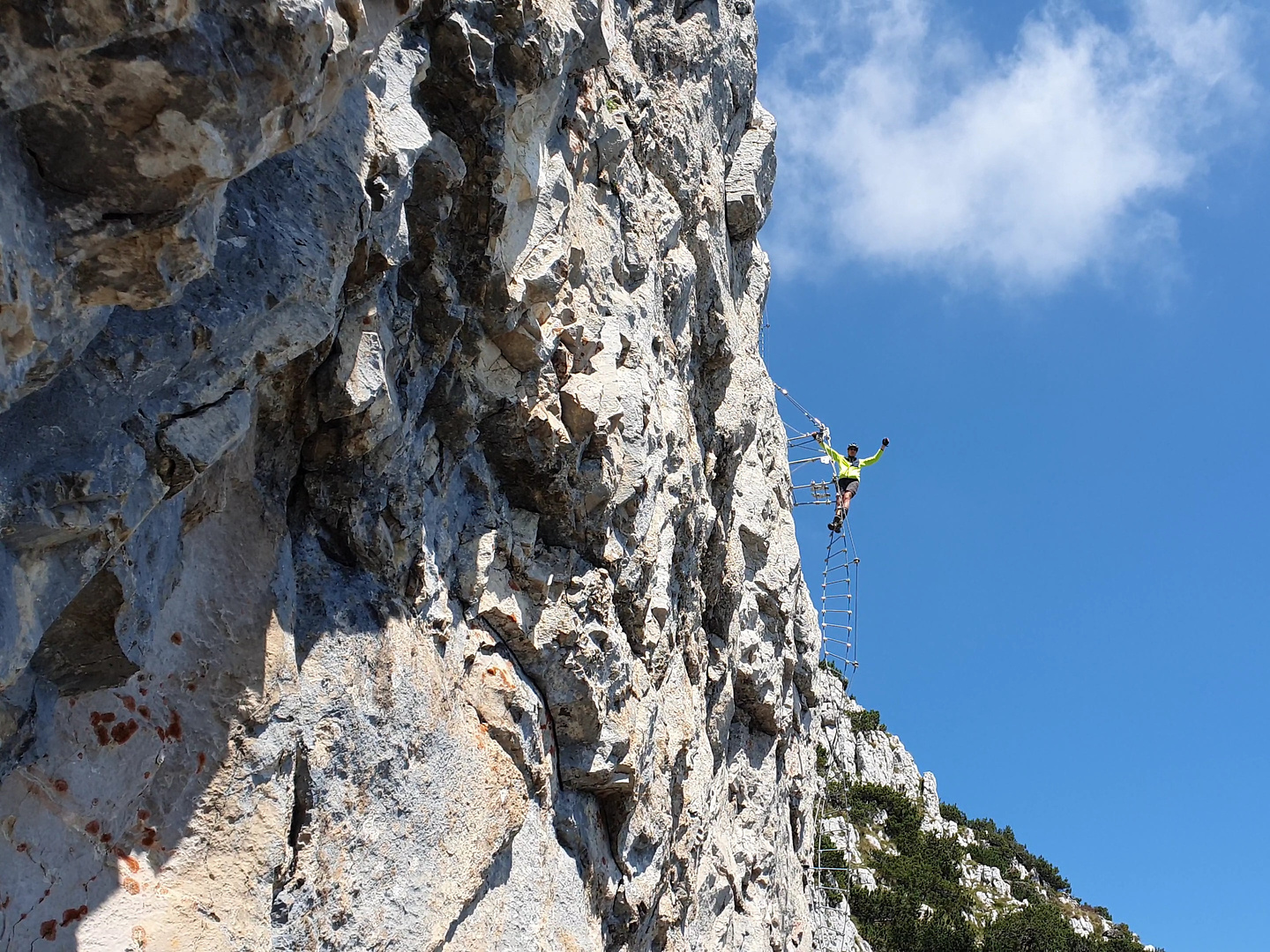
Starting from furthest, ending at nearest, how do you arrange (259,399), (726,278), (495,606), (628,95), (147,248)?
1. (726,278)
2. (628,95)
3. (495,606)
4. (259,399)
5. (147,248)

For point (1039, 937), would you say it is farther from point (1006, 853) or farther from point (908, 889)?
point (1006, 853)

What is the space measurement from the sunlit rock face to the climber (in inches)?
491

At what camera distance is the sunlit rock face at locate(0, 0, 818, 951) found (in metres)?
4.78

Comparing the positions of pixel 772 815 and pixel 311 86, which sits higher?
pixel 772 815

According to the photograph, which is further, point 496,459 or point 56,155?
point 496,459

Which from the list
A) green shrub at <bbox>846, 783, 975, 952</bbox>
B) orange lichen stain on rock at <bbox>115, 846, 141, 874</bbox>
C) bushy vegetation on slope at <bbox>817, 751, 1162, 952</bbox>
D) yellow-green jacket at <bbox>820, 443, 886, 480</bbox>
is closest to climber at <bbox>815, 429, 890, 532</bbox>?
yellow-green jacket at <bbox>820, 443, 886, 480</bbox>

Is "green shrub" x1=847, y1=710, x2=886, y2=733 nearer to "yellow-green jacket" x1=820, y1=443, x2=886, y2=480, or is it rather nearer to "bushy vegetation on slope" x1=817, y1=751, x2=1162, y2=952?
"bushy vegetation on slope" x1=817, y1=751, x2=1162, y2=952

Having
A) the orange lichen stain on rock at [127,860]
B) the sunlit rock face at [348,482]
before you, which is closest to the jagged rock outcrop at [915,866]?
the sunlit rock face at [348,482]

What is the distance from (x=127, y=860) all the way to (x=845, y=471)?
22156 mm

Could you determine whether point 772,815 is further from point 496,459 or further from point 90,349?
point 90,349

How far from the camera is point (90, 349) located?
207 inches

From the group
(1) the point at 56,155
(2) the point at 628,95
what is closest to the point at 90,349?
(1) the point at 56,155

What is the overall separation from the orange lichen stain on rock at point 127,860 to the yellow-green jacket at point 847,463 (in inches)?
869

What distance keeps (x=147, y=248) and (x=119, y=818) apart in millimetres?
3413
